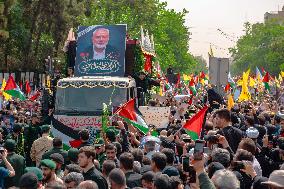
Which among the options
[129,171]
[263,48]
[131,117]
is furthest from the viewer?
[263,48]

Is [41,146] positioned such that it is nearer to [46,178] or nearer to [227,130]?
[227,130]

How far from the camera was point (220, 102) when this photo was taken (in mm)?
22688

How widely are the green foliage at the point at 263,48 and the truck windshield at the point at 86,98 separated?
6542cm

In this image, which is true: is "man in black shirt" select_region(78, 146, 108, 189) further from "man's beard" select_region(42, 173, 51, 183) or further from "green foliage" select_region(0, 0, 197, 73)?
"green foliage" select_region(0, 0, 197, 73)

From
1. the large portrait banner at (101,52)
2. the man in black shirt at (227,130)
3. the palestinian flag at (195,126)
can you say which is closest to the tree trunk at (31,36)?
the large portrait banner at (101,52)

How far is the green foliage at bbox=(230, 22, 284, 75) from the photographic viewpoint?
9619 cm

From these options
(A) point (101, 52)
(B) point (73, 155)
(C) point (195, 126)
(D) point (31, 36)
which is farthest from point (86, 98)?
(D) point (31, 36)

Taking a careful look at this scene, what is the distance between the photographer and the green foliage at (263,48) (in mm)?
96188

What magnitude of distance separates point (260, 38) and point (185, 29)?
2262 cm

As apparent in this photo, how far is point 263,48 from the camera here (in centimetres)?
11900

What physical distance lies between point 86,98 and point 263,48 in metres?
103

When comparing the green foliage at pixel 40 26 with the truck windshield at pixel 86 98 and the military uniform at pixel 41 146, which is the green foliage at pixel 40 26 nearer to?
the truck windshield at pixel 86 98

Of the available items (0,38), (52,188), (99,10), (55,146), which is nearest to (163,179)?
(52,188)

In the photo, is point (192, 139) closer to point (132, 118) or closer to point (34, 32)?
point (132, 118)
